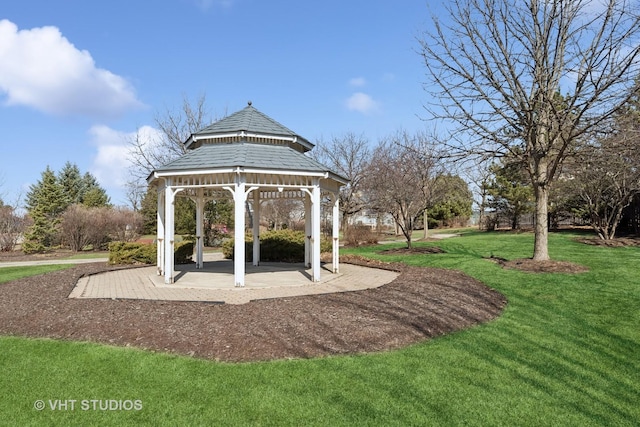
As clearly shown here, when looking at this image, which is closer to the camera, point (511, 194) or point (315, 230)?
point (315, 230)

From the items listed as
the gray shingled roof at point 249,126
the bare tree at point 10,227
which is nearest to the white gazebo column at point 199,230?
the gray shingled roof at point 249,126

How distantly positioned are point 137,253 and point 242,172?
8349 millimetres

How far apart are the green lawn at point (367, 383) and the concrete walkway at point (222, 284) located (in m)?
3.20

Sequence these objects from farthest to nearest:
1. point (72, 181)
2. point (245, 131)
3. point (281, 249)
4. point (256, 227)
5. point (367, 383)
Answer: point (72, 181) → point (281, 249) → point (256, 227) → point (245, 131) → point (367, 383)

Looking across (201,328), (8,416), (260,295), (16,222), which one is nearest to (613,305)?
(260,295)

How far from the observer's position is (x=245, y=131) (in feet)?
37.9

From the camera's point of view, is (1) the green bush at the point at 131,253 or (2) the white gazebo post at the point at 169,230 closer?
(2) the white gazebo post at the point at 169,230

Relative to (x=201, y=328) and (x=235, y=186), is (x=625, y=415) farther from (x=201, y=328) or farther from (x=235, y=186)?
(x=235, y=186)

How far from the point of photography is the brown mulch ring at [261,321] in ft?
18.8

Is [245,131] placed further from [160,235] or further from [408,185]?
[408,185]

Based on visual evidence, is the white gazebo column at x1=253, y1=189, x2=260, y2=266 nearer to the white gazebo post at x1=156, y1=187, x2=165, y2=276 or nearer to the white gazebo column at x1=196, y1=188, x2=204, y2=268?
the white gazebo column at x1=196, y1=188, x2=204, y2=268

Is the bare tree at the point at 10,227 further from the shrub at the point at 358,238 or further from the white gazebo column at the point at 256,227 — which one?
the shrub at the point at 358,238

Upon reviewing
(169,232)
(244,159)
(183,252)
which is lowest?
(183,252)

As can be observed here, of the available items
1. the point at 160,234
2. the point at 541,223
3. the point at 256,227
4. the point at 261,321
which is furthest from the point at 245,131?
the point at 541,223
